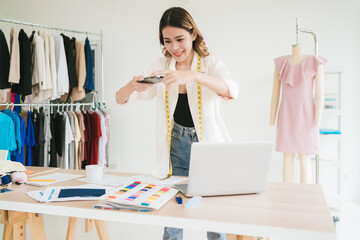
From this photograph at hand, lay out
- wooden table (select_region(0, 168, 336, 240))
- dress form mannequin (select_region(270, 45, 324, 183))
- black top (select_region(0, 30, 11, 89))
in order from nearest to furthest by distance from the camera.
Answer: wooden table (select_region(0, 168, 336, 240)), dress form mannequin (select_region(270, 45, 324, 183)), black top (select_region(0, 30, 11, 89))

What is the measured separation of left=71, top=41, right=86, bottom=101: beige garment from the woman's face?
247 centimetres

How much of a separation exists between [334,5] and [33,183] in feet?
12.1

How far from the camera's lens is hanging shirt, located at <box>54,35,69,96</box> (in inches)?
145

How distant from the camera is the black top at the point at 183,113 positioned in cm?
173

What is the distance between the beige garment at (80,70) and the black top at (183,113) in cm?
247

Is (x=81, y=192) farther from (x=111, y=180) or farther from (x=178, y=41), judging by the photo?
(x=178, y=41)

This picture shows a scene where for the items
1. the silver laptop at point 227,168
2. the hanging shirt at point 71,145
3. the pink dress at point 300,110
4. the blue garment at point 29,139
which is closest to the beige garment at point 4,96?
the blue garment at point 29,139

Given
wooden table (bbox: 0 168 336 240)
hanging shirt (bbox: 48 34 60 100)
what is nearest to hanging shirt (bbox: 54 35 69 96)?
hanging shirt (bbox: 48 34 60 100)

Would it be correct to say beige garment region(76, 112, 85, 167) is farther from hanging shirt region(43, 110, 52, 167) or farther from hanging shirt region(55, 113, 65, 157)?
hanging shirt region(43, 110, 52, 167)

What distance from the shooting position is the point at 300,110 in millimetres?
2904

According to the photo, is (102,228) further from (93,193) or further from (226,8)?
(226,8)

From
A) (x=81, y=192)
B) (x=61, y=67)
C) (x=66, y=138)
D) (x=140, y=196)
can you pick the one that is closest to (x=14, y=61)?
(x=61, y=67)

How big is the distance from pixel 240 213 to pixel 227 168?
0.60 ft

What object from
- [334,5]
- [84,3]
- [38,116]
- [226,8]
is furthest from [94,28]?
[334,5]
